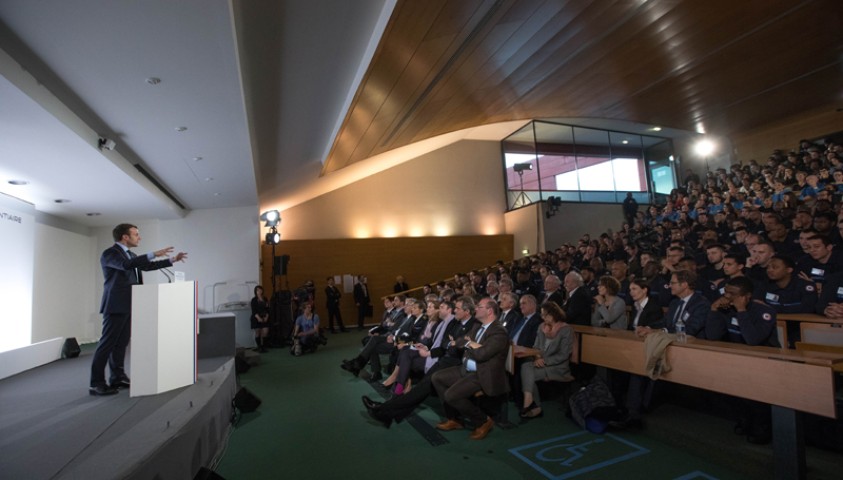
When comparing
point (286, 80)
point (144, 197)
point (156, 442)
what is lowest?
point (156, 442)

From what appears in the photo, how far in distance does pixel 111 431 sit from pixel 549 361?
3152 millimetres

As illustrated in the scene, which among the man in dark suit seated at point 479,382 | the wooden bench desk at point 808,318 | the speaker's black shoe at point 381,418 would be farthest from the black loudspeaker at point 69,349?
the wooden bench desk at point 808,318

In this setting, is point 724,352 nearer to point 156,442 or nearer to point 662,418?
point 662,418

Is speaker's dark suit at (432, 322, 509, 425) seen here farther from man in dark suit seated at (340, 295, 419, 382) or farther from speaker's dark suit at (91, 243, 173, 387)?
speaker's dark suit at (91, 243, 173, 387)

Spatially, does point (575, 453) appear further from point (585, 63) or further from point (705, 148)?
point (705, 148)

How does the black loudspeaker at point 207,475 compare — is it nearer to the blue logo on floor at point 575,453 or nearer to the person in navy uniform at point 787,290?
the blue logo on floor at point 575,453

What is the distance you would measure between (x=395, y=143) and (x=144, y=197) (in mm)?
4287

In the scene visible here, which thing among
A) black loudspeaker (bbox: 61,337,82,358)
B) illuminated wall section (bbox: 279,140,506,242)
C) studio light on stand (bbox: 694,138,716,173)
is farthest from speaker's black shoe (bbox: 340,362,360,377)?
studio light on stand (bbox: 694,138,716,173)

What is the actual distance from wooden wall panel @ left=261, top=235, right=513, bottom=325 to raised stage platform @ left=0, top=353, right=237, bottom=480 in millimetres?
7186

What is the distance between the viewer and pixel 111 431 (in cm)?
244

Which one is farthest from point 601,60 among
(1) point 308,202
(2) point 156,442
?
(1) point 308,202

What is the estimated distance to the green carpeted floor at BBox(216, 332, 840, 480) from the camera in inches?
107

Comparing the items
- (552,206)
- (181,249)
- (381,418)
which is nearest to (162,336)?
(381,418)

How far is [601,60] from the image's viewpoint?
6703mm
